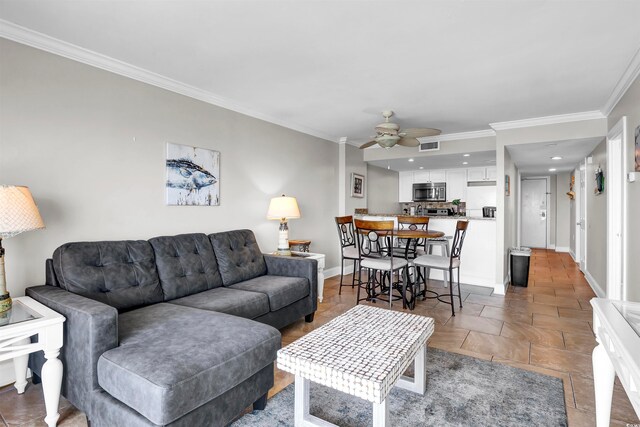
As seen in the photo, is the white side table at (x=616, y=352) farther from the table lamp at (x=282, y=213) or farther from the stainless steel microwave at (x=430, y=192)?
the stainless steel microwave at (x=430, y=192)

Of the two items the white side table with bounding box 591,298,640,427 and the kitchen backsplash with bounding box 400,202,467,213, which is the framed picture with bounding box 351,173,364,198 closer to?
the kitchen backsplash with bounding box 400,202,467,213

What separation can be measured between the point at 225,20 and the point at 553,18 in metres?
2.04

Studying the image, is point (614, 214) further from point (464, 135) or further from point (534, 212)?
point (534, 212)

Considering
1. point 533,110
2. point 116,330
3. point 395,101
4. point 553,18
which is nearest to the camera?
point 116,330

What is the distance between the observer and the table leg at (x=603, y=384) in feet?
4.77

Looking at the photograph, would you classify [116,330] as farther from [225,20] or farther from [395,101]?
[395,101]

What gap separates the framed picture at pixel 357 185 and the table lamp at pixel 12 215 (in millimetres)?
4572

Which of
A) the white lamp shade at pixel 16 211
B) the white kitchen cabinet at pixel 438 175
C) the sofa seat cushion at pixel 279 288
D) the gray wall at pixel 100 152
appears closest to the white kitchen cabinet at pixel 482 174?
the white kitchen cabinet at pixel 438 175

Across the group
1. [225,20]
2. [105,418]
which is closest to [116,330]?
[105,418]

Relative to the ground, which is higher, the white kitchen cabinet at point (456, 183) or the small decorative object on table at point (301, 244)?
the white kitchen cabinet at point (456, 183)

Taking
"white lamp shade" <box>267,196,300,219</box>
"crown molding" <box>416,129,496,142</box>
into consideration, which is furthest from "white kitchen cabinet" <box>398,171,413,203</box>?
"white lamp shade" <box>267,196,300,219</box>

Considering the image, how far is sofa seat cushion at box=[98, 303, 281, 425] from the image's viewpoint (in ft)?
4.62

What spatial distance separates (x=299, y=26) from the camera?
2.17m

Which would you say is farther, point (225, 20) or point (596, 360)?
point (225, 20)
